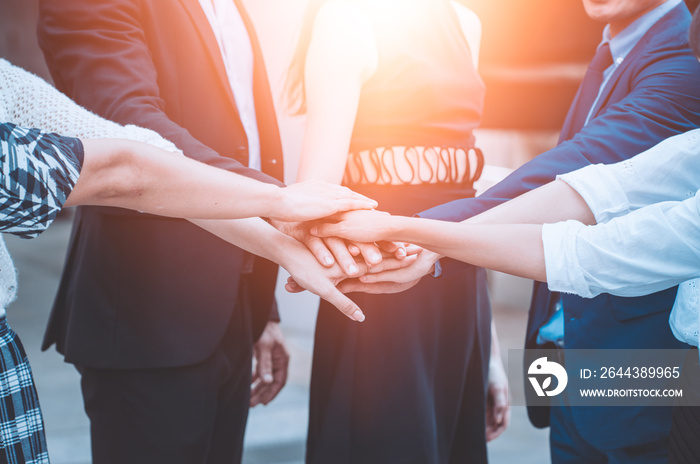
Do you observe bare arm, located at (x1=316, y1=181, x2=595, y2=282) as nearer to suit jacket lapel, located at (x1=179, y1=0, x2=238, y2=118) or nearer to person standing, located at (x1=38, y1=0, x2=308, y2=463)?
person standing, located at (x1=38, y1=0, x2=308, y2=463)

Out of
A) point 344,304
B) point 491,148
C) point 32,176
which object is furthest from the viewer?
point 491,148

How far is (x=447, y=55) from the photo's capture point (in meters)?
1.41

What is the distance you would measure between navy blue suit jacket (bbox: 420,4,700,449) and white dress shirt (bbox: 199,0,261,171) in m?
0.47

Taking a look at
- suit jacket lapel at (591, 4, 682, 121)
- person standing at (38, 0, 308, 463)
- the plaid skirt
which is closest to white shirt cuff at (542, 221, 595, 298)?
suit jacket lapel at (591, 4, 682, 121)

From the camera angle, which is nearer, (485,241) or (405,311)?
(485,241)

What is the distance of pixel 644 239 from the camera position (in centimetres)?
100

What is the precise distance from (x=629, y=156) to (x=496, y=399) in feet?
2.50

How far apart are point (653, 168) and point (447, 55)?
0.51 m

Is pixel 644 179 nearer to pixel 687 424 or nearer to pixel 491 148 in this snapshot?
pixel 687 424

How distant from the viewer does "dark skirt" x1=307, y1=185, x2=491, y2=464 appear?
136 cm

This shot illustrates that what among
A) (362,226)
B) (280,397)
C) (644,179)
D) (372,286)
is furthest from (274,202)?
(280,397)

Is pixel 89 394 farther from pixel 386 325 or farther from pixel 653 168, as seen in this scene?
pixel 653 168

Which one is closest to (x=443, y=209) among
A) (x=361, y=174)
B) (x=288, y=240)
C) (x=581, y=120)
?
(x=361, y=174)

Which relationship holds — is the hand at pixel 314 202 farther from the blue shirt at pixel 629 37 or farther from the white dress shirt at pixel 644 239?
the blue shirt at pixel 629 37
